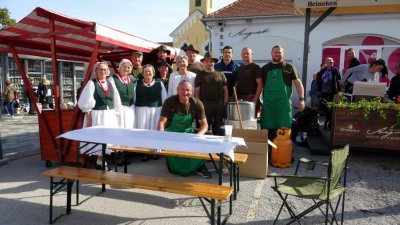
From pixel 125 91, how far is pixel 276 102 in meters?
2.53

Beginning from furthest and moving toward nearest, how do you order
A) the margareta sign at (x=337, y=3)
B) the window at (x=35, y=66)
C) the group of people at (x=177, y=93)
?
the window at (x=35, y=66), the margareta sign at (x=337, y=3), the group of people at (x=177, y=93)

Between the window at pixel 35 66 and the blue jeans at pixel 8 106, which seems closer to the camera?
the blue jeans at pixel 8 106

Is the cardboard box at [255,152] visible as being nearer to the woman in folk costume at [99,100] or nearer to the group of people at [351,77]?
the woman in folk costume at [99,100]

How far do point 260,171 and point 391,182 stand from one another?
192 centimetres

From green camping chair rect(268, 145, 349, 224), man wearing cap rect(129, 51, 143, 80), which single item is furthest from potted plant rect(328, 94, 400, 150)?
man wearing cap rect(129, 51, 143, 80)

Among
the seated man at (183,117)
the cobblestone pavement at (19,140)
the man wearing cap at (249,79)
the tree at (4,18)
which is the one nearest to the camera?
the seated man at (183,117)

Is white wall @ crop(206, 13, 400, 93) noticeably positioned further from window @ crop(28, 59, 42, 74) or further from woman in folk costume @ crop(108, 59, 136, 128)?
woman in folk costume @ crop(108, 59, 136, 128)

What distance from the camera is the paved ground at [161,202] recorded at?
336 centimetres

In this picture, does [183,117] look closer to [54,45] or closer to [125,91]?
[125,91]

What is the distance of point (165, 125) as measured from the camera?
464 cm

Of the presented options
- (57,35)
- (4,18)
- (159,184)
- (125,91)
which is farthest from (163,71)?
(4,18)

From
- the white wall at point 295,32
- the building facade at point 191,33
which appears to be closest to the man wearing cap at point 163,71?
the white wall at point 295,32

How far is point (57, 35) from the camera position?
4871mm

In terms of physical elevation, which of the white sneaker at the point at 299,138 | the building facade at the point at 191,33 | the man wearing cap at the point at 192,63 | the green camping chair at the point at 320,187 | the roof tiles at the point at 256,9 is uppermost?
the building facade at the point at 191,33
